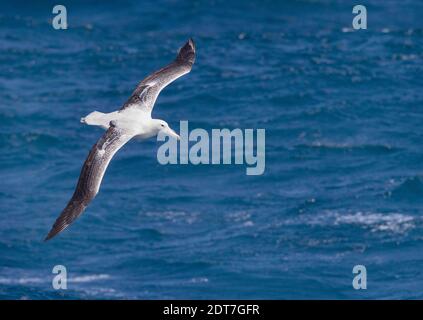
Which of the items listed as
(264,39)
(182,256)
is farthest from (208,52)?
(182,256)

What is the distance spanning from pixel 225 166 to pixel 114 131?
12.5m

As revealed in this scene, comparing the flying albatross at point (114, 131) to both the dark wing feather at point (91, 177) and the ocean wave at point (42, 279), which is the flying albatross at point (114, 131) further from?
the ocean wave at point (42, 279)

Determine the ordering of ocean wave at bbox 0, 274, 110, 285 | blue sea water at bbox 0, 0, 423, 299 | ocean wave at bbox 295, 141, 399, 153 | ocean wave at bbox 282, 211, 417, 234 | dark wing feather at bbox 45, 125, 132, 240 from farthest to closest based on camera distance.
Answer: ocean wave at bbox 295, 141, 399, 153, ocean wave at bbox 282, 211, 417, 234, blue sea water at bbox 0, 0, 423, 299, ocean wave at bbox 0, 274, 110, 285, dark wing feather at bbox 45, 125, 132, 240

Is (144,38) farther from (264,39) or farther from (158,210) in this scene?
(158,210)

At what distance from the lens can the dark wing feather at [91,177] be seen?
22.9 metres

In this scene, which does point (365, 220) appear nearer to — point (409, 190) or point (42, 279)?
point (409, 190)

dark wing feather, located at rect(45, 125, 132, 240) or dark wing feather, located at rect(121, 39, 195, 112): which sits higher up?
dark wing feather, located at rect(121, 39, 195, 112)

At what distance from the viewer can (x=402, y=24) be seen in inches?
1802

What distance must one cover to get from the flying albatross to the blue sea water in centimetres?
630

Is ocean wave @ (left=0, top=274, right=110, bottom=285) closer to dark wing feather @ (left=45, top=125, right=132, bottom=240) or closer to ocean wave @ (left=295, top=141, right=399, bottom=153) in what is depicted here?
dark wing feather @ (left=45, top=125, right=132, bottom=240)

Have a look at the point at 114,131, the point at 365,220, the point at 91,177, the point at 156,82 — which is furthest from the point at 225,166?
the point at 91,177

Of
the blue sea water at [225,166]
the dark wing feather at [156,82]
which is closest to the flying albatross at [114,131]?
the dark wing feather at [156,82]

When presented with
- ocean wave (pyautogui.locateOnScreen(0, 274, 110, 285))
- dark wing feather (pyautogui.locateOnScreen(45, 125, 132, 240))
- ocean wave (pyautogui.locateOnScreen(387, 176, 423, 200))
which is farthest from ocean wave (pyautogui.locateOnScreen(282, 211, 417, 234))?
dark wing feather (pyautogui.locateOnScreen(45, 125, 132, 240))

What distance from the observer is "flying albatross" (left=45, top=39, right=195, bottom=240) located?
23.1m
